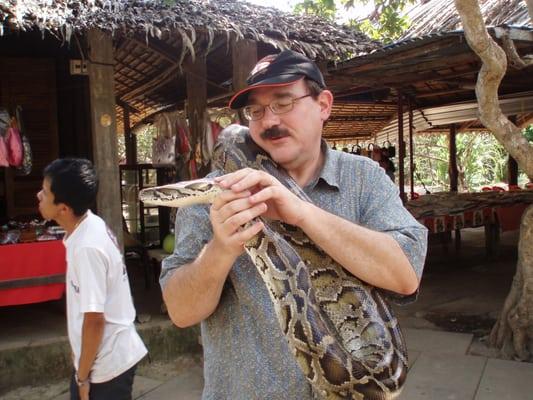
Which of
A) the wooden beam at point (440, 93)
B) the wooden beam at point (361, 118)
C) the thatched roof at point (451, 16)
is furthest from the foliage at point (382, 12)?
the wooden beam at point (361, 118)

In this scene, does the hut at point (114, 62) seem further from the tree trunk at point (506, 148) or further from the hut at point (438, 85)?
the tree trunk at point (506, 148)

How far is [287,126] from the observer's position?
184 cm

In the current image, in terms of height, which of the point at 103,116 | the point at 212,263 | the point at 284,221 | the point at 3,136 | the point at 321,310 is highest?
the point at 103,116

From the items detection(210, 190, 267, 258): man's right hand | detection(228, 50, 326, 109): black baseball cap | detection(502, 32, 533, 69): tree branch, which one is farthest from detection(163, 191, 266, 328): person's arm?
detection(502, 32, 533, 69): tree branch

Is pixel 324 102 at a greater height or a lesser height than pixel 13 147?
lesser

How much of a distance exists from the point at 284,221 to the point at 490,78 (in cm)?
441

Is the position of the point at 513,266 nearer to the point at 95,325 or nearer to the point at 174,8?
the point at 174,8

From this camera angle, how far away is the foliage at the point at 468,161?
29.9 meters

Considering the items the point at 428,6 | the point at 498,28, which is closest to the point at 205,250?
the point at 498,28

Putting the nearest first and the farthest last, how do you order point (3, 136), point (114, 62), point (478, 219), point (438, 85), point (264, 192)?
point (264, 192)
point (3, 136)
point (114, 62)
point (478, 219)
point (438, 85)

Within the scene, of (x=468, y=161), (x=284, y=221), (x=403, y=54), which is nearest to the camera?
(x=284, y=221)

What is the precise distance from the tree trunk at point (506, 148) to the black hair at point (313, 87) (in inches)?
145

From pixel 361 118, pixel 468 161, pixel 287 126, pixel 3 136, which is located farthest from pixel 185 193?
pixel 468 161

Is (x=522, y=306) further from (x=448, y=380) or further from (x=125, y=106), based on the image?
(x=125, y=106)
